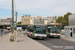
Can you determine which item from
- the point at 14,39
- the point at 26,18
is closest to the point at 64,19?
the point at 14,39

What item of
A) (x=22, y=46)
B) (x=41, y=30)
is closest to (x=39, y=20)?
(x=41, y=30)

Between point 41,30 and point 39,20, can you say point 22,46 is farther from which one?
point 39,20

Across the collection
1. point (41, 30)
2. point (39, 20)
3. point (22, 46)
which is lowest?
point (22, 46)

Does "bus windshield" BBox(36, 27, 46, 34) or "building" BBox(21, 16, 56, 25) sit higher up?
"building" BBox(21, 16, 56, 25)

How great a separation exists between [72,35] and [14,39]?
1251cm

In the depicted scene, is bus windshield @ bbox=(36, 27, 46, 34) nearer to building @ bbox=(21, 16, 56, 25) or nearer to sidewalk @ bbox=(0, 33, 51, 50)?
sidewalk @ bbox=(0, 33, 51, 50)

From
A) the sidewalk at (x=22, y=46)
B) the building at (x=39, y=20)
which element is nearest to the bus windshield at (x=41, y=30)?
the sidewalk at (x=22, y=46)

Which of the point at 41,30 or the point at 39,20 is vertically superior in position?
the point at 39,20

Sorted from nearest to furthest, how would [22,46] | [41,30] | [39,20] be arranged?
[22,46] → [41,30] → [39,20]

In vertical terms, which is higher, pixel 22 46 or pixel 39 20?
pixel 39 20

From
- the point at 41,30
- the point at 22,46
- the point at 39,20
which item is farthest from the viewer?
the point at 39,20

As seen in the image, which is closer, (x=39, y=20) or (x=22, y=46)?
(x=22, y=46)

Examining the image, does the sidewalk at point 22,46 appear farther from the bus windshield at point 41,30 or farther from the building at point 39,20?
Result: the building at point 39,20

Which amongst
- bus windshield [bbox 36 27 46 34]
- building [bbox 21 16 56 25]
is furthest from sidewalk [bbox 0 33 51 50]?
building [bbox 21 16 56 25]
